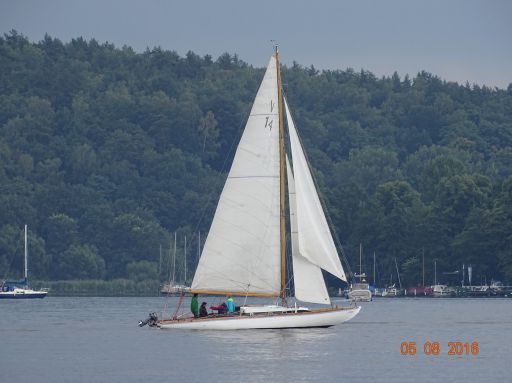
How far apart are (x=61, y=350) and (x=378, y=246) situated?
123307mm

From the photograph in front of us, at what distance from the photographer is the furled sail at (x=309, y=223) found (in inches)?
3228

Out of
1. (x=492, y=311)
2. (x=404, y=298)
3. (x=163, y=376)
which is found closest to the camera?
(x=163, y=376)

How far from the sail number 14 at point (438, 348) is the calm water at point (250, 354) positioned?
0.45 metres

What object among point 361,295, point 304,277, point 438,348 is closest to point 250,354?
point 438,348

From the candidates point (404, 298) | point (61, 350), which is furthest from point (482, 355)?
point (404, 298)

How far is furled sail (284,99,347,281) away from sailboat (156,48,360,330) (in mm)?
49

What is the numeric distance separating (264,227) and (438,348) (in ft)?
39.7

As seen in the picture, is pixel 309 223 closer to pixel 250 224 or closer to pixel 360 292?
pixel 250 224

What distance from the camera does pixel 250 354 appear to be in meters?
71.8

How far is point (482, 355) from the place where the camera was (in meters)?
72.4

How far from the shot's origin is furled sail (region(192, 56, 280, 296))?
→ 82812 millimetres

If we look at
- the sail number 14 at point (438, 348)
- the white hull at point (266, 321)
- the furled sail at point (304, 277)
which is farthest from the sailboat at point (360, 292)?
the sail number 14 at point (438, 348)

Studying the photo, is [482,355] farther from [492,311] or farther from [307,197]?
[492,311]

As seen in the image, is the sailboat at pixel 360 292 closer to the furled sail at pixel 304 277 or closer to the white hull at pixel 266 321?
the white hull at pixel 266 321
